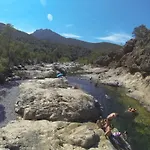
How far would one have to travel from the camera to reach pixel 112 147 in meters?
21.6

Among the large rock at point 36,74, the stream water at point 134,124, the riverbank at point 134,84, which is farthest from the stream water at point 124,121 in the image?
the large rock at point 36,74

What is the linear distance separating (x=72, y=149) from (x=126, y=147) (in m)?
6.55

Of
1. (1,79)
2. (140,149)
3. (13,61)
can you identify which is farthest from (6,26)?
(140,149)

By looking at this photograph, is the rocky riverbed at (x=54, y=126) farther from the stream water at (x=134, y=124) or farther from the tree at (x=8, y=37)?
the tree at (x=8, y=37)

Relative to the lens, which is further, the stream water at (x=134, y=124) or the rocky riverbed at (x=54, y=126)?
the stream water at (x=134, y=124)

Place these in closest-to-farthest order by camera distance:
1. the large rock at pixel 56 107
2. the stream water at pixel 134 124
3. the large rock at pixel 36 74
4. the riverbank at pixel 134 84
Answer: the stream water at pixel 134 124 < the large rock at pixel 56 107 < the riverbank at pixel 134 84 < the large rock at pixel 36 74

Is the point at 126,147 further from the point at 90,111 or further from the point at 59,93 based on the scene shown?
the point at 59,93

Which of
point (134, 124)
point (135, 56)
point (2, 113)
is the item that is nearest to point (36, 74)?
point (135, 56)

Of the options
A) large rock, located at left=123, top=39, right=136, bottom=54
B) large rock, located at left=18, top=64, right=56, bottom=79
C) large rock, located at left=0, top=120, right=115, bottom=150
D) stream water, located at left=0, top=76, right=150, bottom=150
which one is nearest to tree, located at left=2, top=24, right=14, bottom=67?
large rock, located at left=18, top=64, right=56, bottom=79

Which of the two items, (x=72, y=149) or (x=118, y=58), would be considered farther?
(x=118, y=58)

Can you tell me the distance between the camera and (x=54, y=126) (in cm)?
2458

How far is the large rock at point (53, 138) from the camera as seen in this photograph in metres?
20.9

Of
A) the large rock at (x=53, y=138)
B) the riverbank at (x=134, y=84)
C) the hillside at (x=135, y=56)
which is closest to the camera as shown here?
the large rock at (x=53, y=138)

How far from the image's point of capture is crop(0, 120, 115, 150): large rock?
20.9m
